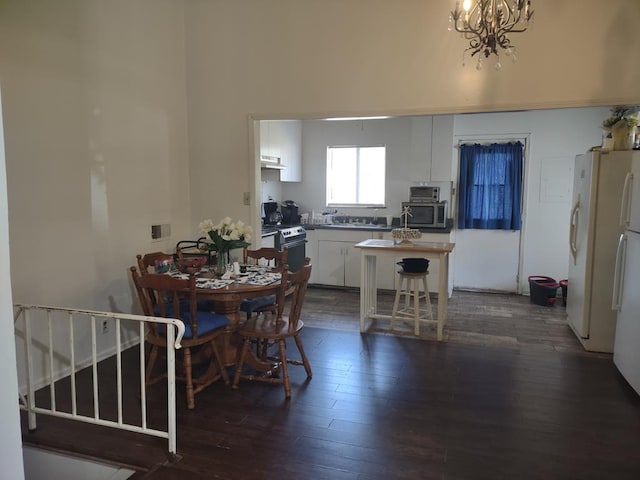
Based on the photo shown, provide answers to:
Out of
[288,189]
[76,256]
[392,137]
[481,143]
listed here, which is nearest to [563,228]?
[481,143]

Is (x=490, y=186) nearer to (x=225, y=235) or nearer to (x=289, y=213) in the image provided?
(x=289, y=213)

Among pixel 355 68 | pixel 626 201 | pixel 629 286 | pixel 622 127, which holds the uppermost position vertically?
pixel 355 68

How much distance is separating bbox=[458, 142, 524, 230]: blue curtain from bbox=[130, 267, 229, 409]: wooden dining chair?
13.6 ft

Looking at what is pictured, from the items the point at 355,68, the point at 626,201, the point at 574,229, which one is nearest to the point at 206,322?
the point at 355,68

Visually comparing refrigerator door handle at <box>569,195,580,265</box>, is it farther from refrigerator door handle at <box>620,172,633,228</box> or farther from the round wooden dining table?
the round wooden dining table

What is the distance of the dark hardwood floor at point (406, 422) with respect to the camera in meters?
2.29

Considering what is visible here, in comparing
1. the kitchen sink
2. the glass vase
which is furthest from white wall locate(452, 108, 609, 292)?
the glass vase

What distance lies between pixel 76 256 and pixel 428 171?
164 inches

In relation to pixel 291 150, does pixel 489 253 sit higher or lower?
lower

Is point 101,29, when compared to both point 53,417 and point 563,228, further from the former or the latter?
point 563,228

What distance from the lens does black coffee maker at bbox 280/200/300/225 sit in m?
6.74

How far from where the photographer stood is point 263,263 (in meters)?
4.25

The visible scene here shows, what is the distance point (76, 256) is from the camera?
3.34 meters

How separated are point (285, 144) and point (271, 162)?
0.67m
